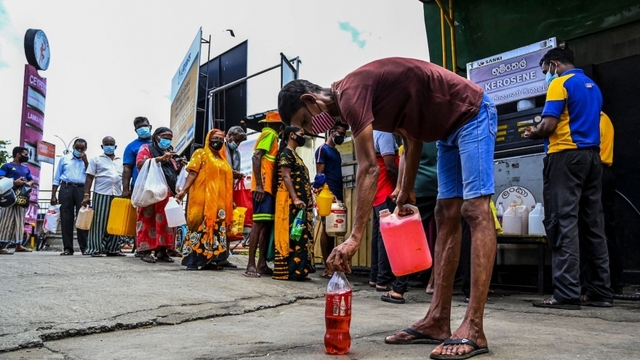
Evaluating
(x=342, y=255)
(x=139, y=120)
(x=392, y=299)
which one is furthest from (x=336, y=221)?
(x=342, y=255)

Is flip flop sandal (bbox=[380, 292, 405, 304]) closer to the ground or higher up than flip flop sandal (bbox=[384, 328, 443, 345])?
closer to the ground

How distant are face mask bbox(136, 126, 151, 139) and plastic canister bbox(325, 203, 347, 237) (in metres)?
2.97

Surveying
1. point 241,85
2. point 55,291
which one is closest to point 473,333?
point 55,291

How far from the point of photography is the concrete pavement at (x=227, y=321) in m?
2.59

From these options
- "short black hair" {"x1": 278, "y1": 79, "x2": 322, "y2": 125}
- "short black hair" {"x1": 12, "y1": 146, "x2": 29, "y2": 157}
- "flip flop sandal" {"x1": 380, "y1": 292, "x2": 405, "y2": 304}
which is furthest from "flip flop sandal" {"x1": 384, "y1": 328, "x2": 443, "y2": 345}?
"short black hair" {"x1": 12, "y1": 146, "x2": 29, "y2": 157}

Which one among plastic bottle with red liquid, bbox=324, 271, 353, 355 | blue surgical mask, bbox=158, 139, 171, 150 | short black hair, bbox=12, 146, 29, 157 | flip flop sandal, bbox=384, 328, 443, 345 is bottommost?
flip flop sandal, bbox=384, 328, 443, 345

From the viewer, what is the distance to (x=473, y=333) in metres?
2.47

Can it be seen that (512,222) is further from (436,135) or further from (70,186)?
(70,186)

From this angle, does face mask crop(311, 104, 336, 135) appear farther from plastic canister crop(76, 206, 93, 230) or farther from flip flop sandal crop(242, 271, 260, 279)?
plastic canister crop(76, 206, 93, 230)

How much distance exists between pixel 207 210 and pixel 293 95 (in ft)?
12.1

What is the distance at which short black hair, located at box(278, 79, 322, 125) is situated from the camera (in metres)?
2.75

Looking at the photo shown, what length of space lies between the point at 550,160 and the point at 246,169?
46.2ft

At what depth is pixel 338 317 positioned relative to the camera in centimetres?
252

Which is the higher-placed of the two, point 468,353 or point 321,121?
point 321,121
